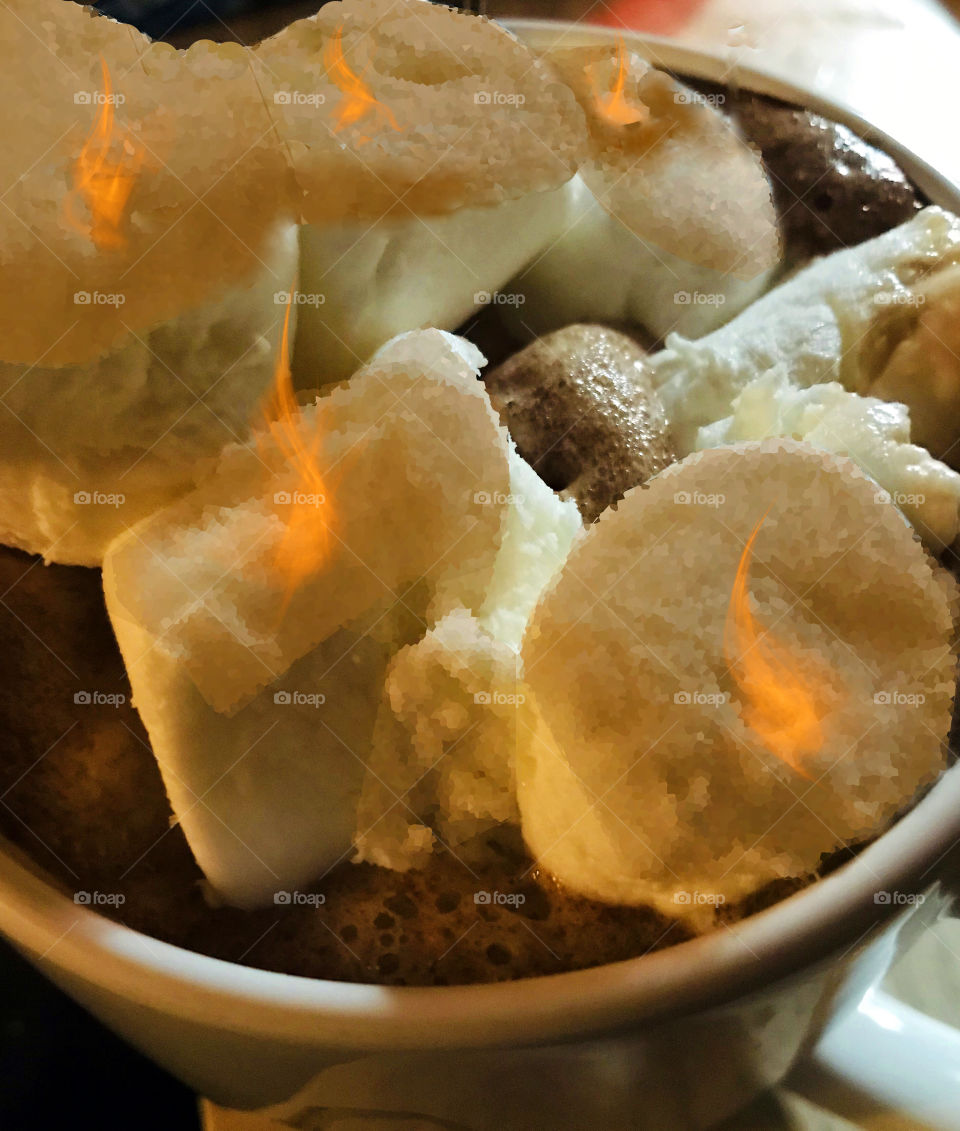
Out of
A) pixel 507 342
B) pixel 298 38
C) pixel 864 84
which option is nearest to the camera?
pixel 298 38

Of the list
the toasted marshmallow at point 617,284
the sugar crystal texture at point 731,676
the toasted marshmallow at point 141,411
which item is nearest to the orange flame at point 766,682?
the sugar crystal texture at point 731,676

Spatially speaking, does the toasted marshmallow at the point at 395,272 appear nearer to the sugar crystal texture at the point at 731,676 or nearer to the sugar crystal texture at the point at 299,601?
the sugar crystal texture at the point at 299,601

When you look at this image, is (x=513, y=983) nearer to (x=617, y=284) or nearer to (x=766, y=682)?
(x=766, y=682)

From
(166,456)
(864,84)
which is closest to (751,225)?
(166,456)

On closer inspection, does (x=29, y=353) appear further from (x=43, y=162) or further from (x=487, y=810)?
(x=487, y=810)

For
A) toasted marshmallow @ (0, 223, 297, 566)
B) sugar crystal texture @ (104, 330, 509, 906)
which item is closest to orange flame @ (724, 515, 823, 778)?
sugar crystal texture @ (104, 330, 509, 906)
